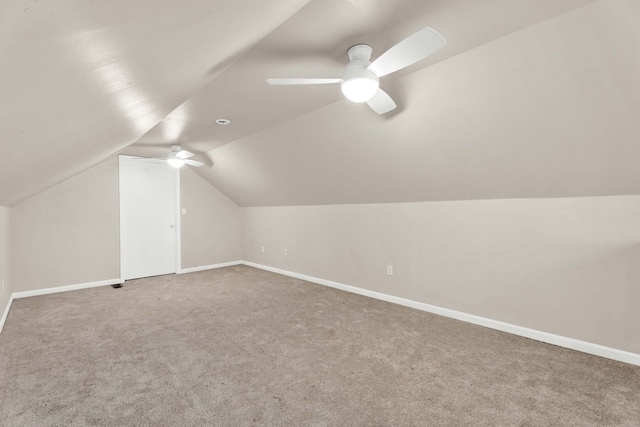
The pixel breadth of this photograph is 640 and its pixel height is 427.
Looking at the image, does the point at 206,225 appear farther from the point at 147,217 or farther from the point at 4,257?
the point at 4,257

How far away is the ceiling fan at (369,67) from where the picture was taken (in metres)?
1.68

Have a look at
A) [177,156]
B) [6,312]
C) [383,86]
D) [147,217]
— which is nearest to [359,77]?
[383,86]

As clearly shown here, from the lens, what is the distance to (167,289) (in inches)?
193

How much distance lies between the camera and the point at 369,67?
1.97 m

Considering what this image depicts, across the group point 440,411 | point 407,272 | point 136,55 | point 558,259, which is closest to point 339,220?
point 407,272

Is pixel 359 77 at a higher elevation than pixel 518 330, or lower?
higher

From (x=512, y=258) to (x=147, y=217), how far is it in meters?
5.67

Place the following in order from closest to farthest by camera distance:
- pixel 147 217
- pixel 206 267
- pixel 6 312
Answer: pixel 6 312 < pixel 147 217 < pixel 206 267

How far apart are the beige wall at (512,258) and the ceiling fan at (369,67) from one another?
1.83 m

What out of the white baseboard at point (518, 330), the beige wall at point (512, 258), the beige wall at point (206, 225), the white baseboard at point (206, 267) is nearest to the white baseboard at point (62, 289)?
the white baseboard at point (206, 267)

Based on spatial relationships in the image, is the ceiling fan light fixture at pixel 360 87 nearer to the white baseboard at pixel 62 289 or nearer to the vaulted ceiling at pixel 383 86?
the vaulted ceiling at pixel 383 86

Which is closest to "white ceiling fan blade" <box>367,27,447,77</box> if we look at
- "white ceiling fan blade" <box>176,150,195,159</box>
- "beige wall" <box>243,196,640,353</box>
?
"beige wall" <box>243,196,640,353</box>

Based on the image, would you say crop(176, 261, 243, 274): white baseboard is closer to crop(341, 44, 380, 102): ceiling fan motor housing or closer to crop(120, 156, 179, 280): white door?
crop(120, 156, 179, 280): white door

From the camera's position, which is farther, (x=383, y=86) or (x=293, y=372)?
(x=383, y=86)
